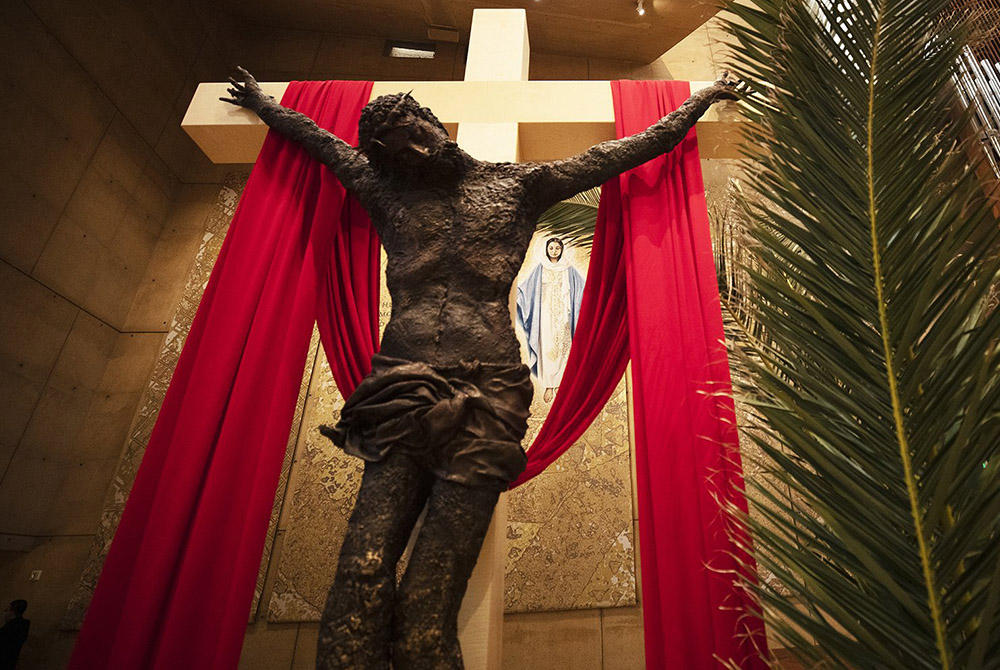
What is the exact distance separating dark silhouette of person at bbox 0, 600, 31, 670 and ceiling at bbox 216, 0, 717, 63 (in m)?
5.58

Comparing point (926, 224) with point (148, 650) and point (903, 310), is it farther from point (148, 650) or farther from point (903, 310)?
point (148, 650)

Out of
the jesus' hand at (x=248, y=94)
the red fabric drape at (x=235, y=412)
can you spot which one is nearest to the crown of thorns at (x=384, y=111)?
the red fabric drape at (x=235, y=412)

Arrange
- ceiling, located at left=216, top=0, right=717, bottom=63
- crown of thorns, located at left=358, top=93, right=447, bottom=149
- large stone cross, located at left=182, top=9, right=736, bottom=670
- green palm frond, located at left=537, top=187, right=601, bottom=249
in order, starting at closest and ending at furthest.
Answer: crown of thorns, located at left=358, top=93, right=447, bottom=149
large stone cross, located at left=182, top=9, right=736, bottom=670
green palm frond, located at left=537, top=187, right=601, bottom=249
ceiling, located at left=216, top=0, right=717, bottom=63

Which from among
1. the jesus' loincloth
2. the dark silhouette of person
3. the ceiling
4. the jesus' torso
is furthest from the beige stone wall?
the jesus' loincloth

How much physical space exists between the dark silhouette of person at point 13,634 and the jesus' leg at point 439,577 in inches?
138

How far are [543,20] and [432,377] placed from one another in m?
4.97

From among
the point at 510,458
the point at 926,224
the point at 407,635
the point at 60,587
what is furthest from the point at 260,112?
the point at 60,587

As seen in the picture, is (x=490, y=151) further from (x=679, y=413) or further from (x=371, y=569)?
(x=371, y=569)

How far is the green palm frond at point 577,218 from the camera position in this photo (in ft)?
14.1

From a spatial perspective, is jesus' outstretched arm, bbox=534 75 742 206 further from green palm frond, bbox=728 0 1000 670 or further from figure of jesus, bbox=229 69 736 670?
green palm frond, bbox=728 0 1000 670

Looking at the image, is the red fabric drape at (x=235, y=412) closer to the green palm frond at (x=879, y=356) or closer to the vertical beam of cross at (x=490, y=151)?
the vertical beam of cross at (x=490, y=151)

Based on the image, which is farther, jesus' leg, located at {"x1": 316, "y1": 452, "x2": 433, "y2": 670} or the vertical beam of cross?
the vertical beam of cross

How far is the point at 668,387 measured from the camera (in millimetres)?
2199

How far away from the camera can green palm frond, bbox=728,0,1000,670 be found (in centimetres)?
81
